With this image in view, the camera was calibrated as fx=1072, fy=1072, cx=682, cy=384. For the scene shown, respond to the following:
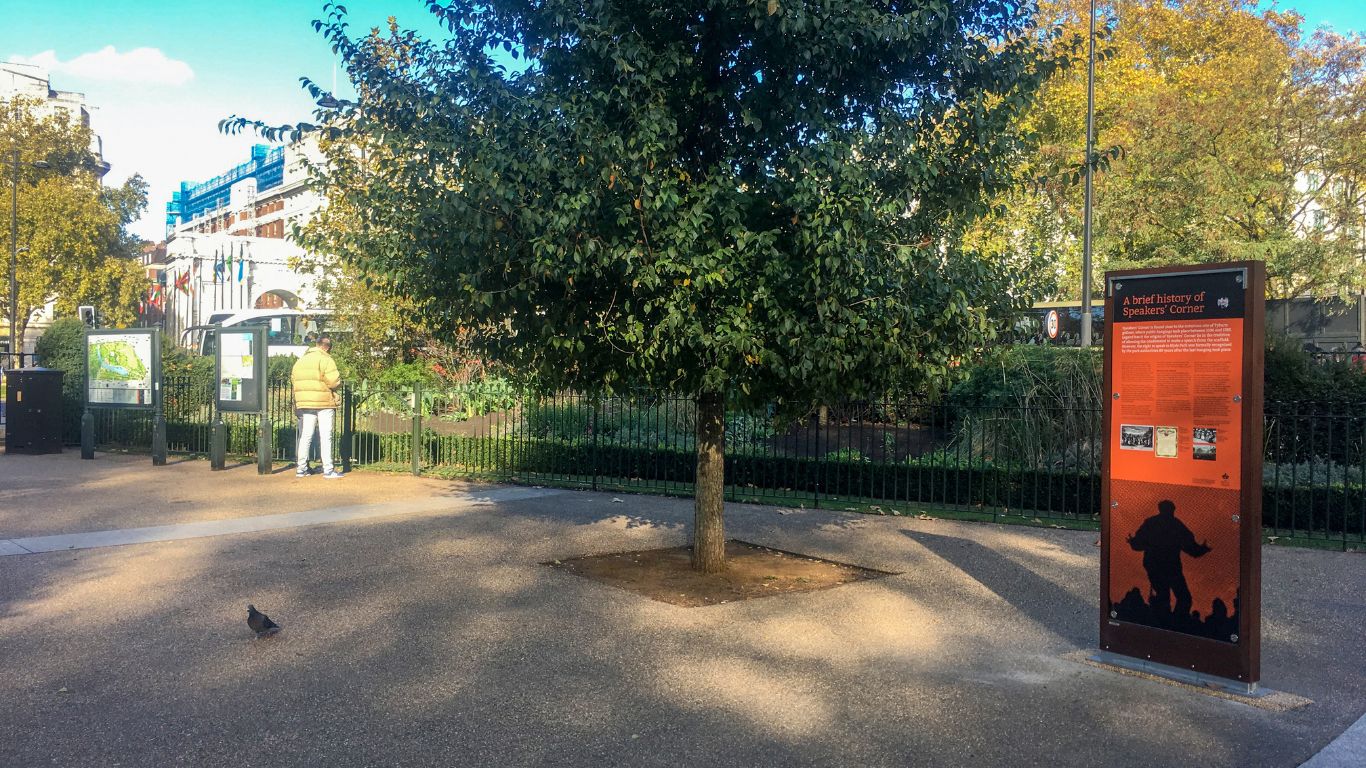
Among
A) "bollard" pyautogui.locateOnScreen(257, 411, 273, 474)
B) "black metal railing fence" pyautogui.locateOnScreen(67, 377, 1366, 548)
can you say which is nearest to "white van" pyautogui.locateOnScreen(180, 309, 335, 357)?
"black metal railing fence" pyautogui.locateOnScreen(67, 377, 1366, 548)

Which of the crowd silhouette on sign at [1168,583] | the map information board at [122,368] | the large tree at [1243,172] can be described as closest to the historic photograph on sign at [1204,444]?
the crowd silhouette on sign at [1168,583]

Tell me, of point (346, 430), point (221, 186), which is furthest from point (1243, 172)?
point (221, 186)

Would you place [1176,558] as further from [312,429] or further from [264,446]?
[264,446]

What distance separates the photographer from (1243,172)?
28.0 metres

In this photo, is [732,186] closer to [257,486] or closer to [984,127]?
[984,127]

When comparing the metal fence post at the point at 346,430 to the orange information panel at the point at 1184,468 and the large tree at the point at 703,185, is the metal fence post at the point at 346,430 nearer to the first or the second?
the large tree at the point at 703,185

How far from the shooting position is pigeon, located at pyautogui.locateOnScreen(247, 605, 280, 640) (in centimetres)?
604

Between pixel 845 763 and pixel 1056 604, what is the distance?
340cm

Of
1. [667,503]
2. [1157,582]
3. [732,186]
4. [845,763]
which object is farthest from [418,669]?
[667,503]

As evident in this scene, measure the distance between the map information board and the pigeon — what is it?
11.1 m

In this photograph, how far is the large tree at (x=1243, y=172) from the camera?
89.6 feet

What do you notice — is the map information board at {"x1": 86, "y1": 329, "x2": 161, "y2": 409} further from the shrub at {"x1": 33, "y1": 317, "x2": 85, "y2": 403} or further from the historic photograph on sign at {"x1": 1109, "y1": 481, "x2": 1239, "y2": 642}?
the historic photograph on sign at {"x1": 1109, "y1": 481, "x2": 1239, "y2": 642}

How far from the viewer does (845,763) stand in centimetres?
439

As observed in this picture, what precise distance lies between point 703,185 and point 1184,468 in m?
3.15
